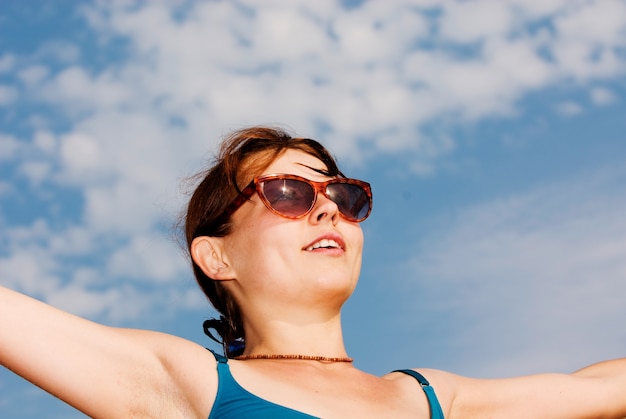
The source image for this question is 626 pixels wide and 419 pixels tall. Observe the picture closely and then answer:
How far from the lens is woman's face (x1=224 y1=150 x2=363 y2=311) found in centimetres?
466

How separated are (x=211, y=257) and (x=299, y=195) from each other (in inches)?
27.6

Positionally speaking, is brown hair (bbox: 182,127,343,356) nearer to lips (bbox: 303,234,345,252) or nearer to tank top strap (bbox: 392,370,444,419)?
lips (bbox: 303,234,345,252)

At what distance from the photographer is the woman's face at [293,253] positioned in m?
4.66

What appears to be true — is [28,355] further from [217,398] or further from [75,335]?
[217,398]

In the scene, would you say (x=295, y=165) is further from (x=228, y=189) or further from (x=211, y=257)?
(x=211, y=257)

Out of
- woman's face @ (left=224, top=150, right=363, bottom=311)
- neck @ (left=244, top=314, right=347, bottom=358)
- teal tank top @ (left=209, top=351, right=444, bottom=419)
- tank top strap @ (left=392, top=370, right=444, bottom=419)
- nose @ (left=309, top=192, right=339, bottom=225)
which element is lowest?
teal tank top @ (left=209, top=351, right=444, bottom=419)

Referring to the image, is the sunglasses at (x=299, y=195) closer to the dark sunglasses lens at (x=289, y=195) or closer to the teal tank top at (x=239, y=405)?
the dark sunglasses lens at (x=289, y=195)

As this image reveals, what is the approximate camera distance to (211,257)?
5.14 meters

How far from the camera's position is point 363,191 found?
5230 mm

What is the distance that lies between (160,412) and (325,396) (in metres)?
0.82

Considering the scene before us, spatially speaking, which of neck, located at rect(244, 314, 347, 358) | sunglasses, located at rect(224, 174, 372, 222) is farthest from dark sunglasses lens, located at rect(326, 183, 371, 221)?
neck, located at rect(244, 314, 347, 358)

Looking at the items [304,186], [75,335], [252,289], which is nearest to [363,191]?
[304,186]

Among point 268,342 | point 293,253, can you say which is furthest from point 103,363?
point 293,253

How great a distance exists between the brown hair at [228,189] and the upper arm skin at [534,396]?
1.25 metres
